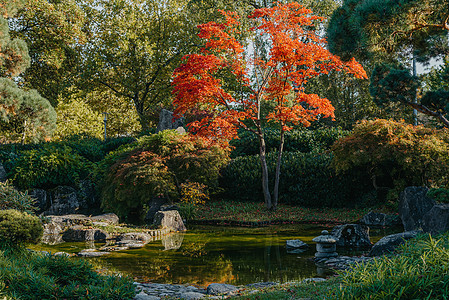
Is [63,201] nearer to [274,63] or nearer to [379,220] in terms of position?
[274,63]

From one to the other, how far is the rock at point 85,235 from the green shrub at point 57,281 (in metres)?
4.48

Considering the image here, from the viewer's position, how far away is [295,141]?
567 inches

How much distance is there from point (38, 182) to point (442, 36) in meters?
13.1

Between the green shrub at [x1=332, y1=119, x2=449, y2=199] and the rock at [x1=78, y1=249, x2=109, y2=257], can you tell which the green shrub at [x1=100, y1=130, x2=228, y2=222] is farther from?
the green shrub at [x1=332, y1=119, x2=449, y2=199]

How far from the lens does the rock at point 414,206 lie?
321 inches

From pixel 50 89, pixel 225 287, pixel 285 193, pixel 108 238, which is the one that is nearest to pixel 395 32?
pixel 225 287

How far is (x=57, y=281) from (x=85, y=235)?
5003 mm

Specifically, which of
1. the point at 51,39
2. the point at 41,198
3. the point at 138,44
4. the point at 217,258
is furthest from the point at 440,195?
the point at 51,39

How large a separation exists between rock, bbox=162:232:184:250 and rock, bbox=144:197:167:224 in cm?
235

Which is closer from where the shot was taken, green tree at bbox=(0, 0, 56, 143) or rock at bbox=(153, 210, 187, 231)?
rock at bbox=(153, 210, 187, 231)

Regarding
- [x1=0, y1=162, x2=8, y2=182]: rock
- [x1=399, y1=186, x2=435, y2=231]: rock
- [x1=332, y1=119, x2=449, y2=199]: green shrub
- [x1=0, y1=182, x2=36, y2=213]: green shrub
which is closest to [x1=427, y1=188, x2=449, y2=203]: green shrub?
[x1=399, y1=186, x2=435, y2=231]: rock

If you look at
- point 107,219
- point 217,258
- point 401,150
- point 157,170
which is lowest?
point 217,258

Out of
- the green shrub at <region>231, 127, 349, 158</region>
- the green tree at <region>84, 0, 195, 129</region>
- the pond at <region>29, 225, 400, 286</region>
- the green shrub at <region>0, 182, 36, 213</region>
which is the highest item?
the green tree at <region>84, 0, 195, 129</region>

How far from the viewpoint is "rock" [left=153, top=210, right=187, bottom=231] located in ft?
30.6
